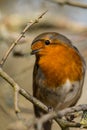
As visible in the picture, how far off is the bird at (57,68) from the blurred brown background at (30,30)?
1.11 m

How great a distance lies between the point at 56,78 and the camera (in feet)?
11.7

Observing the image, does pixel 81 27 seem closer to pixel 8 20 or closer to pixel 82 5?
pixel 8 20

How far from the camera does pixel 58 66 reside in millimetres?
3574

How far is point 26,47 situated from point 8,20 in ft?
4.32

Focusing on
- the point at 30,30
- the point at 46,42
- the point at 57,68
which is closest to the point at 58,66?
the point at 57,68

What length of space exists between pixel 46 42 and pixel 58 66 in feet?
0.62

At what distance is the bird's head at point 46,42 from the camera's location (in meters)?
3.41

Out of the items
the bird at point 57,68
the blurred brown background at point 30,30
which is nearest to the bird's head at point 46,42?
the bird at point 57,68

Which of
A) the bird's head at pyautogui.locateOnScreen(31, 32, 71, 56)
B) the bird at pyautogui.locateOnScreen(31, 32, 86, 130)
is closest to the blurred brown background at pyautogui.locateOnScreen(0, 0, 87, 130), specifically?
the bird at pyautogui.locateOnScreen(31, 32, 86, 130)

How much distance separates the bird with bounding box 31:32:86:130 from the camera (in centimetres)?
355

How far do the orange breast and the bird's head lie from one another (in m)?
0.01

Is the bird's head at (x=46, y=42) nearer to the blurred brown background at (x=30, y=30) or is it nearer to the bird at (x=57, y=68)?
the bird at (x=57, y=68)

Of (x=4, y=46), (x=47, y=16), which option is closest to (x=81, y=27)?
(x=47, y=16)

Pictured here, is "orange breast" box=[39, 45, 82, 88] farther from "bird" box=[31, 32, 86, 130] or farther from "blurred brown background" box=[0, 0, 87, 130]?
"blurred brown background" box=[0, 0, 87, 130]
